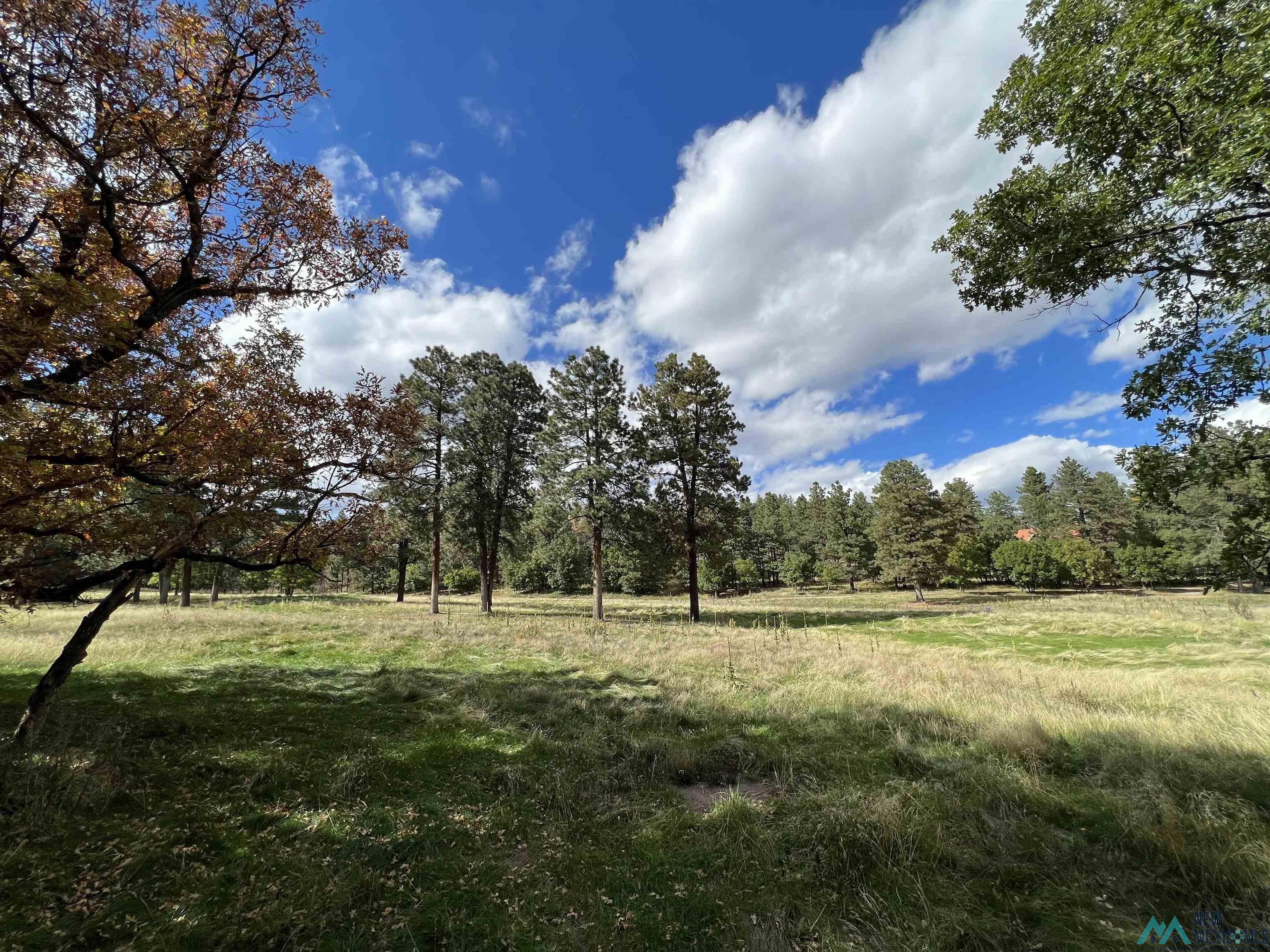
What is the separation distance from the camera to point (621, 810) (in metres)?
5.33

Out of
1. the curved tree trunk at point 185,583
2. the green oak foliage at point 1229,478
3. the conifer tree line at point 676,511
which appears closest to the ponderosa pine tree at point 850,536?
the conifer tree line at point 676,511

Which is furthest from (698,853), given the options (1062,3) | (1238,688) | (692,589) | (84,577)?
(692,589)

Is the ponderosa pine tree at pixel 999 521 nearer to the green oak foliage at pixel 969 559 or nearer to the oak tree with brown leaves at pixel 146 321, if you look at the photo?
the green oak foliage at pixel 969 559

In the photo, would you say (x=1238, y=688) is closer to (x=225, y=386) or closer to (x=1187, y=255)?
(x=1187, y=255)

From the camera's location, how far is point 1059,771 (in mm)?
6250

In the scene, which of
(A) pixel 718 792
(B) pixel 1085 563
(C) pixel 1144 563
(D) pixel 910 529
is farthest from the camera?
(B) pixel 1085 563

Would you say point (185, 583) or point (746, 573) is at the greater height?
point (185, 583)

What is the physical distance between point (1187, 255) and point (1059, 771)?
7.14 metres

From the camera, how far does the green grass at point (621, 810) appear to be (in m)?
3.56

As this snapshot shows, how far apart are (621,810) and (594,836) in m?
0.55

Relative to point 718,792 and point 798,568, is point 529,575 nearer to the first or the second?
point 798,568

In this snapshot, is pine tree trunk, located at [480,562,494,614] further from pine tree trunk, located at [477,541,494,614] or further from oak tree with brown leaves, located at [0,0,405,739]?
oak tree with brown leaves, located at [0,0,405,739]

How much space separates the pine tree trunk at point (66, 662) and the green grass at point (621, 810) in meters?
0.31

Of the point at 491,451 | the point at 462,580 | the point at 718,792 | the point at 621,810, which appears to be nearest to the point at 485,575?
the point at 491,451
